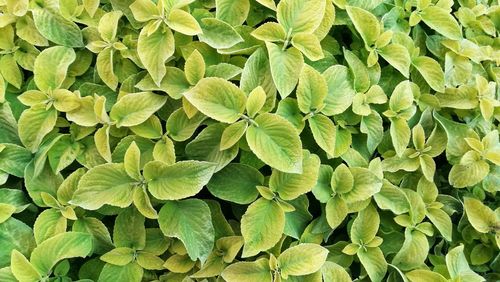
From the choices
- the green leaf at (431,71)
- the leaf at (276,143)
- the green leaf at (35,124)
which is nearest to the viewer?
the leaf at (276,143)

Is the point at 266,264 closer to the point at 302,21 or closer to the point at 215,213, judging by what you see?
the point at 215,213

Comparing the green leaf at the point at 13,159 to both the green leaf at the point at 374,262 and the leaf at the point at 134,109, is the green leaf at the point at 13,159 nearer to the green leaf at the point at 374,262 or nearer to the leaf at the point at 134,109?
the leaf at the point at 134,109

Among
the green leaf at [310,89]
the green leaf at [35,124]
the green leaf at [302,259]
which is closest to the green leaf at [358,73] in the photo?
the green leaf at [310,89]

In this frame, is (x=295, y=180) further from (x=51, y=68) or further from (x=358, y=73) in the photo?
(x=51, y=68)

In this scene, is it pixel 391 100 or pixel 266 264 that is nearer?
pixel 266 264

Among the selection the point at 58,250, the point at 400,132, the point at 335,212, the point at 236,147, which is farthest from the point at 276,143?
the point at 58,250

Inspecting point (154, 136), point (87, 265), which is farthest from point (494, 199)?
point (87, 265)

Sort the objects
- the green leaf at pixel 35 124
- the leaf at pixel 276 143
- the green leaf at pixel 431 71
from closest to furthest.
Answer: the leaf at pixel 276 143
the green leaf at pixel 35 124
the green leaf at pixel 431 71
